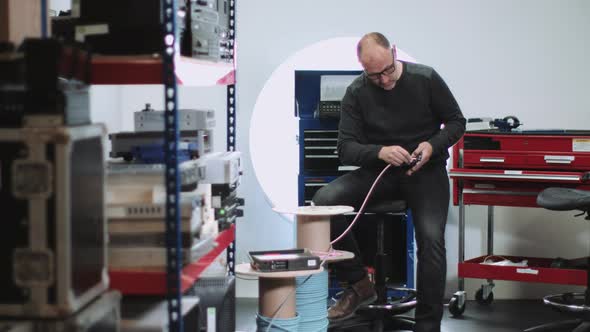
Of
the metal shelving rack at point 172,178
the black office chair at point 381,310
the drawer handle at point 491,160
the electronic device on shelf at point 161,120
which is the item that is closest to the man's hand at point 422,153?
the black office chair at point 381,310

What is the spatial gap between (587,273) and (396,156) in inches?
49.3

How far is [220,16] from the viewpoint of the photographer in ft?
10.4

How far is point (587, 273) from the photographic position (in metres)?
4.32

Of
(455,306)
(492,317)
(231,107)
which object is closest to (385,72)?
(231,107)

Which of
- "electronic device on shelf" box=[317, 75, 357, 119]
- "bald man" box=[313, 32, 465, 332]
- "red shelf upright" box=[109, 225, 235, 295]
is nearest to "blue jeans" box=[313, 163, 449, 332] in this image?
"bald man" box=[313, 32, 465, 332]

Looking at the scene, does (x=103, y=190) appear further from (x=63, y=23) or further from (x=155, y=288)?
(x=63, y=23)

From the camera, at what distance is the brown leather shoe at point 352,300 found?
412 cm

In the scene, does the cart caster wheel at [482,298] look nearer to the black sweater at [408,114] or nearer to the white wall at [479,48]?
the white wall at [479,48]

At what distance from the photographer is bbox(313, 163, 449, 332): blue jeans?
12.5ft

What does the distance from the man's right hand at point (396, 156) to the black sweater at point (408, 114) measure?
14 centimetres

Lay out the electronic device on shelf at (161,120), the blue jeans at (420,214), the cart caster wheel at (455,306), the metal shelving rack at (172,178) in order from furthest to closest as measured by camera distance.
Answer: the cart caster wheel at (455,306), the blue jeans at (420,214), the electronic device on shelf at (161,120), the metal shelving rack at (172,178)

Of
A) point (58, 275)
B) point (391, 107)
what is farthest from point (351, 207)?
point (58, 275)

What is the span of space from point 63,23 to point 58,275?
959 millimetres

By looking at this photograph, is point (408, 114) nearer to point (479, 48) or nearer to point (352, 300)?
point (352, 300)
